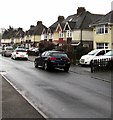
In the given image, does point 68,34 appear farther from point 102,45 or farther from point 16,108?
point 16,108

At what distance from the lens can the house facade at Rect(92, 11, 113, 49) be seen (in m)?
43.1

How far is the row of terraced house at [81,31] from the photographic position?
44.5m

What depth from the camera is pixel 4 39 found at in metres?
133

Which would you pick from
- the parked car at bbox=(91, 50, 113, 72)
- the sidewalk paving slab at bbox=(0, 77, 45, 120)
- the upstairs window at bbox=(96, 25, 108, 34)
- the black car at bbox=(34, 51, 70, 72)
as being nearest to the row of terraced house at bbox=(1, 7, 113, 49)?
the upstairs window at bbox=(96, 25, 108, 34)

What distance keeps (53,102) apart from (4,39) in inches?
4943

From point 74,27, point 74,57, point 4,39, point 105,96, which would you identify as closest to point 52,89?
point 105,96

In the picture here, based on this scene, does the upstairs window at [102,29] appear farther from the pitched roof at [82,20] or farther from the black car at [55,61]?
the black car at [55,61]

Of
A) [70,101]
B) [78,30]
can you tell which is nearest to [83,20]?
[78,30]

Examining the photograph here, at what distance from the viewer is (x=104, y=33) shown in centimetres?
4469

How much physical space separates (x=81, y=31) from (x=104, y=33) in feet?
43.4

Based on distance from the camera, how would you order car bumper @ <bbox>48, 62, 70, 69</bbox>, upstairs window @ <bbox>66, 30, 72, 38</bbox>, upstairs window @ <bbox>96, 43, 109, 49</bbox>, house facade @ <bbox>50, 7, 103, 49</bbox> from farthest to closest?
upstairs window @ <bbox>66, 30, 72, 38</bbox>, house facade @ <bbox>50, 7, 103, 49</bbox>, upstairs window @ <bbox>96, 43, 109, 49</bbox>, car bumper @ <bbox>48, 62, 70, 69</bbox>

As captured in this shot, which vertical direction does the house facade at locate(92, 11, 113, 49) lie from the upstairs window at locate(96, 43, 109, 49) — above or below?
above

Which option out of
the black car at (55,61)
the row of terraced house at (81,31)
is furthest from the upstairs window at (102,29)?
the black car at (55,61)

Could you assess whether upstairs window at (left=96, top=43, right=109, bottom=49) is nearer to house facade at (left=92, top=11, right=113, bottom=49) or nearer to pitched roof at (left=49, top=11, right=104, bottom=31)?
house facade at (left=92, top=11, right=113, bottom=49)
